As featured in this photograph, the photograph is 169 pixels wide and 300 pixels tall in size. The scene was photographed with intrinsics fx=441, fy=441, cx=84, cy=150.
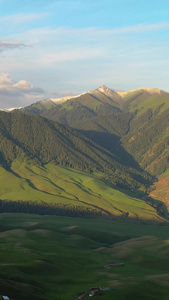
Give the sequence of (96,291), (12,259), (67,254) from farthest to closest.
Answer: (67,254)
(12,259)
(96,291)

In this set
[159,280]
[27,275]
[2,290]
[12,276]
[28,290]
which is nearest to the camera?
[2,290]

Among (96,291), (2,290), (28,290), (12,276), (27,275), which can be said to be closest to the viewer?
(2,290)

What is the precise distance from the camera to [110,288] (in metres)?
100

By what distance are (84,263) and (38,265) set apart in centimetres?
3908

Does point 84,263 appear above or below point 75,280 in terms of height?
below

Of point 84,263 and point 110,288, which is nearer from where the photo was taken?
point 110,288

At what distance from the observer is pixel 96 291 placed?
9581cm

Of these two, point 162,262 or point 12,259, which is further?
point 162,262

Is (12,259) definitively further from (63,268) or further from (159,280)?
(159,280)

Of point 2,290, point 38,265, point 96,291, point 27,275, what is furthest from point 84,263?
point 2,290

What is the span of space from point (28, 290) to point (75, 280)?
103 feet

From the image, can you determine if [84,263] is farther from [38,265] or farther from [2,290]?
[2,290]

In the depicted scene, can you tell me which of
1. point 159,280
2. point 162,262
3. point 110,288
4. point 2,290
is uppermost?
point 2,290

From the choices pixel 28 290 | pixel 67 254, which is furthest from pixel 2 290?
pixel 67 254
